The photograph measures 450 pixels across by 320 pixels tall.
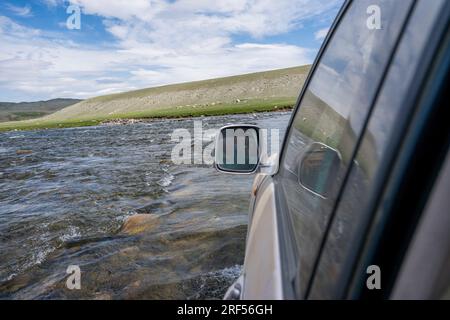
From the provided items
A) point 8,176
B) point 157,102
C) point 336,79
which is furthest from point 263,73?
point 336,79

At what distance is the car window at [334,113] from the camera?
103 centimetres

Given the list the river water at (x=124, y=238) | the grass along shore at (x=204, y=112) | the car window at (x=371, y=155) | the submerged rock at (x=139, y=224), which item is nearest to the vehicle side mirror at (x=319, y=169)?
the car window at (x=371, y=155)

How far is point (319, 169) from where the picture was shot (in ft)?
4.93

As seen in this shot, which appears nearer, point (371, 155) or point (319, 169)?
point (371, 155)

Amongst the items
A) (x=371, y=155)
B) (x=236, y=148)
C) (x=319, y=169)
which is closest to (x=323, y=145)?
(x=319, y=169)

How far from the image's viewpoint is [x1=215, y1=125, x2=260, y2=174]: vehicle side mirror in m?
2.78

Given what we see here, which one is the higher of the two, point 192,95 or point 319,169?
point 192,95

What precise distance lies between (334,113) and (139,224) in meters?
5.00

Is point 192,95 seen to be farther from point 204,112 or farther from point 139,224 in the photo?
point 139,224

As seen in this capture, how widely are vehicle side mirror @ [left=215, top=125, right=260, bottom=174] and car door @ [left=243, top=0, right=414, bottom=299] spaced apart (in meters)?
0.59

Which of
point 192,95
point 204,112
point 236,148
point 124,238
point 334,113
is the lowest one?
point 124,238

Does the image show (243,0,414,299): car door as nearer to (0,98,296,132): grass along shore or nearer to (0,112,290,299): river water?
(0,112,290,299): river water

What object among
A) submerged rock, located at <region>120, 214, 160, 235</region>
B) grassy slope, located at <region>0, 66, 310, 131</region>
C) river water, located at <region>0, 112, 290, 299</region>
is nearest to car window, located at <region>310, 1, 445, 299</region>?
river water, located at <region>0, 112, 290, 299</region>

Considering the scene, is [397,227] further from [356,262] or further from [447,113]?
[447,113]
